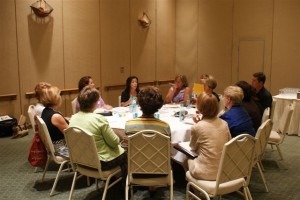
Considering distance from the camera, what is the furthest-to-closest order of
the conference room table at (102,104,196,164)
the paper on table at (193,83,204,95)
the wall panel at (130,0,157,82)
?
the wall panel at (130,0,157,82)
the paper on table at (193,83,204,95)
the conference room table at (102,104,196,164)

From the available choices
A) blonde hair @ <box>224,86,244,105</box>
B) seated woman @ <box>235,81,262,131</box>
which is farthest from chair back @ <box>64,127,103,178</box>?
seated woman @ <box>235,81,262,131</box>

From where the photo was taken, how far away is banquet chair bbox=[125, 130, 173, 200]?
2.91m

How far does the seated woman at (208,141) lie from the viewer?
2.92 metres

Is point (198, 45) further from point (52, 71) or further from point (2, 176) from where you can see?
point (2, 176)

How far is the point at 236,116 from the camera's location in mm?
3516

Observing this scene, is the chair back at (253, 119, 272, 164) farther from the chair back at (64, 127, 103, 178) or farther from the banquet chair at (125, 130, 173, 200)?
the chair back at (64, 127, 103, 178)

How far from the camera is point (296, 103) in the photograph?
6254mm

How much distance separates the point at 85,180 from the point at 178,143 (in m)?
1.27

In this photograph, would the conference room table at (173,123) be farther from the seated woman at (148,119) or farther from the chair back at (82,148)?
the chair back at (82,148)

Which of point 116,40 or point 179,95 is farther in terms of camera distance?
point 116,40

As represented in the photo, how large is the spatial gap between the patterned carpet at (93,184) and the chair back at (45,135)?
50 cm

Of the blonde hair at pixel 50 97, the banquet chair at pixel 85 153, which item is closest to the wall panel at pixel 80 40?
the blonde hair at pixel 50 97

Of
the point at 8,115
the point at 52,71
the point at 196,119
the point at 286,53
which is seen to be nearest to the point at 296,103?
the point at 286,53

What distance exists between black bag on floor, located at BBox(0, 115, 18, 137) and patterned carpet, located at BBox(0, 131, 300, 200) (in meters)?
1.10
